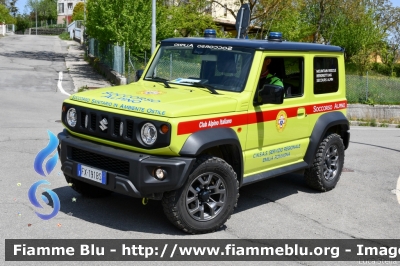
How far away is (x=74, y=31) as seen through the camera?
2312 inches

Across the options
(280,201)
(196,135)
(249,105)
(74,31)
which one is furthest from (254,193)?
(74,31)

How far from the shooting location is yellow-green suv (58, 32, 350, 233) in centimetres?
563

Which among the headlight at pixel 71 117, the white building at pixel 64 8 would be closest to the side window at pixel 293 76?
the headlight at pixel 71 117

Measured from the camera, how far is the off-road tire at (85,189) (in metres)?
6.84

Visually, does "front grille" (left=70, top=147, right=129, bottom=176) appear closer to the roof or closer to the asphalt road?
the asphalt road

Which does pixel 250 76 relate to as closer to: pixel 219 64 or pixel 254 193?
pixel 219 64

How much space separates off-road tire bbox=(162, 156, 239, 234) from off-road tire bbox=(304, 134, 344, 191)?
1.96 meters

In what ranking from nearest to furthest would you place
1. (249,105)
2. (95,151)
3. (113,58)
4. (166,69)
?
(95,151) < (249,105) < (166,69) < (113,58)

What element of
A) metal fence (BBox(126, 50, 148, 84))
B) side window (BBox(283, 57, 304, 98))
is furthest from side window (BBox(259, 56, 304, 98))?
metal fence (BBox(126, 50, 148, 84))

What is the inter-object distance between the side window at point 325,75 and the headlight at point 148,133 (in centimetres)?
277

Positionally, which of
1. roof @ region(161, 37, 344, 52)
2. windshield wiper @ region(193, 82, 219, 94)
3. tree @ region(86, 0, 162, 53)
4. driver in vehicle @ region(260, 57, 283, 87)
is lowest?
windshield wiper @ region(193, 82, 219, 94)

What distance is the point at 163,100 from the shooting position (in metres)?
5.97

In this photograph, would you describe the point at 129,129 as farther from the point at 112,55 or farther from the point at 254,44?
the point at 112,55

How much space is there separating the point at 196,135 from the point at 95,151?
1031 millimetres
